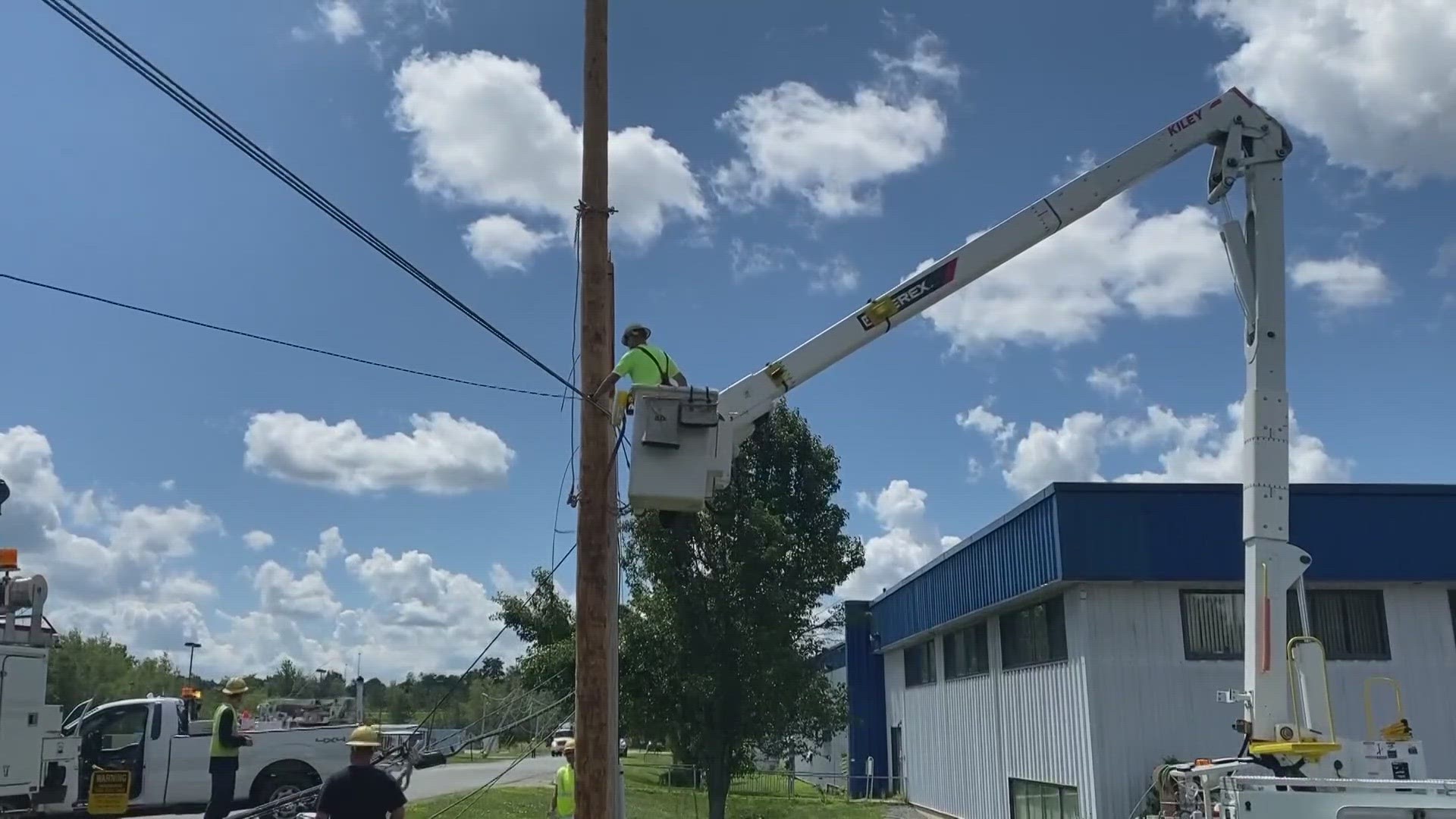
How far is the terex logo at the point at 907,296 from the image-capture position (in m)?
9.58

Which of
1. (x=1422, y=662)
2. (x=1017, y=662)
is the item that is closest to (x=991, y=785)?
(x=1017, y=662)

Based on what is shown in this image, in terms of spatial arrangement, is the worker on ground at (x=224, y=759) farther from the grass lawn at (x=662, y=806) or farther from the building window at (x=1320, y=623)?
the building window at (x=1320, y=623)

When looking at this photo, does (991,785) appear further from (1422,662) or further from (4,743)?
(4,743)

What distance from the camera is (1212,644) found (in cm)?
1644

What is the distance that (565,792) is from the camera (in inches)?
421

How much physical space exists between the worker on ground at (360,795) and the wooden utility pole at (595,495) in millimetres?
1276

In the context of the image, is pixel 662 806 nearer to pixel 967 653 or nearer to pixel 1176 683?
pixel 967 653

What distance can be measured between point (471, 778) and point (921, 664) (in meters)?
16.0

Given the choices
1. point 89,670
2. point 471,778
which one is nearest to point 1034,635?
point 471,778

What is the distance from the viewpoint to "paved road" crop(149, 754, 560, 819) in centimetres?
2912

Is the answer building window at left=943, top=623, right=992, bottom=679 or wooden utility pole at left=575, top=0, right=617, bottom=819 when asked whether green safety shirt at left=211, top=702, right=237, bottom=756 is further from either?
building window at left=943, top=623, right=992, bottom=679

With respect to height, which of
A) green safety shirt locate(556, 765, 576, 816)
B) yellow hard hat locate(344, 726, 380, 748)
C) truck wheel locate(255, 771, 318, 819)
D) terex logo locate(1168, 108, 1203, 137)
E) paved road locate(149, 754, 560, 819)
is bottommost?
paved road locate(149, 754, 560, 819)

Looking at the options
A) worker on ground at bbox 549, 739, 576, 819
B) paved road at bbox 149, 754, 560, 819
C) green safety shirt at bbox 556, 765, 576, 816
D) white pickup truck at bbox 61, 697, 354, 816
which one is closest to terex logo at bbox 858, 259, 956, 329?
worker on ground at bbox 549, 739, 576, 819

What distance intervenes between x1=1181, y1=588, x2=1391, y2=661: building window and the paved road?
1284cm
